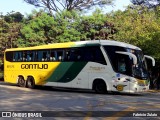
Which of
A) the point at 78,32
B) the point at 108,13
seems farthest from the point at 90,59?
the point at 108,13

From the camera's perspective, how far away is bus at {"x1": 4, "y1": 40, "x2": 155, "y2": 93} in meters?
19.6

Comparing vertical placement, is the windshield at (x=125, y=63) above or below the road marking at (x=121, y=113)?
above

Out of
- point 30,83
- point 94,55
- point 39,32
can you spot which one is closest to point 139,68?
point 94,55

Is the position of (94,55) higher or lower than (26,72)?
higher

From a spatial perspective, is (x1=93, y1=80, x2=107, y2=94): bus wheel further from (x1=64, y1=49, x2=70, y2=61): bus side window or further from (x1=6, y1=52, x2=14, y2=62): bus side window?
(x1=6, y1=52, x2=14, y2=62): bus side window

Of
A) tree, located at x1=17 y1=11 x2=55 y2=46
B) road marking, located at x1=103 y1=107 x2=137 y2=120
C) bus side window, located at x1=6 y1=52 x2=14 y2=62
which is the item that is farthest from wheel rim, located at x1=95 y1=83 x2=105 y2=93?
tree, located at x1=17 y1=11 x2=55 y2=46

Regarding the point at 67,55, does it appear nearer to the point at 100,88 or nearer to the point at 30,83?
the point at 100,88

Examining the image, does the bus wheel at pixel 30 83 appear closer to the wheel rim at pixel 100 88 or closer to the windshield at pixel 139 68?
the wheel rim at pixel 100 88

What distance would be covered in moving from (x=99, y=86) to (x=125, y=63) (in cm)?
229

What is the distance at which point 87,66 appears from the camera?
69.4 ft

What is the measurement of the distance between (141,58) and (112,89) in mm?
2519

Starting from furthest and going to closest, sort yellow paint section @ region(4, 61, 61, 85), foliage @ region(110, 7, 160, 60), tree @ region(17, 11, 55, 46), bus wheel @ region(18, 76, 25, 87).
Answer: tree @ region(17, 11, 55, 46)
bus wheel @ region(18, 76, 25, 87)
foliage @ region(110, 7, 160, 60)
yellow paint section @ region(4, 61, 61, 85)

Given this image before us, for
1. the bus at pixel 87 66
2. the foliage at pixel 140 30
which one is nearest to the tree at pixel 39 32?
the foliage at pixel 140 30

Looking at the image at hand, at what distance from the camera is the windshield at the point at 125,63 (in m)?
19.5
